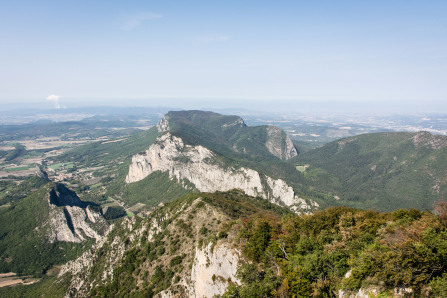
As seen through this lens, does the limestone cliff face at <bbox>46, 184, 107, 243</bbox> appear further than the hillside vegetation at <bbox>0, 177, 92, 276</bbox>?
Yes

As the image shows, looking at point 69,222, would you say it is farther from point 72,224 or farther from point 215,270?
point 215,270

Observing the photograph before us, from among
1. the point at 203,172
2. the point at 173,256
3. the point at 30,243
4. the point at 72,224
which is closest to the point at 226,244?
the point at 173,256

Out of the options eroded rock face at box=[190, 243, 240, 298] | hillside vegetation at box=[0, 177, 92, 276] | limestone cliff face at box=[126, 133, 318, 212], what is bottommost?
hillside vegetation at box=[0, 177, 92, 276]

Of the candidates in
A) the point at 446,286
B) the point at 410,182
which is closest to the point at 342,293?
the point at 446,286

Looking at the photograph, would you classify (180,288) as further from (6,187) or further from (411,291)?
(6,187)

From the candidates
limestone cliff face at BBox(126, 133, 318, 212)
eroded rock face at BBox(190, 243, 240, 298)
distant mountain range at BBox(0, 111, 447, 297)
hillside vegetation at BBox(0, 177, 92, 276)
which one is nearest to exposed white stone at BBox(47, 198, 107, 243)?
distant mountain range at BBox(0, 111, 447, 297)

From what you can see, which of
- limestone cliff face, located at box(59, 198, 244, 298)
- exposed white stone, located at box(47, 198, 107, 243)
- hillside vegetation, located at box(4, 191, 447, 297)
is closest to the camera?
hillside vegetation, located at box(4, 191, 447, 297)

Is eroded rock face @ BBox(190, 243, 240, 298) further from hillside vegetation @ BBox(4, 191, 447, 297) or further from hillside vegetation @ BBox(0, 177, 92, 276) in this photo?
hillside vegetation @ BBox(0, 177, 92, 276)
